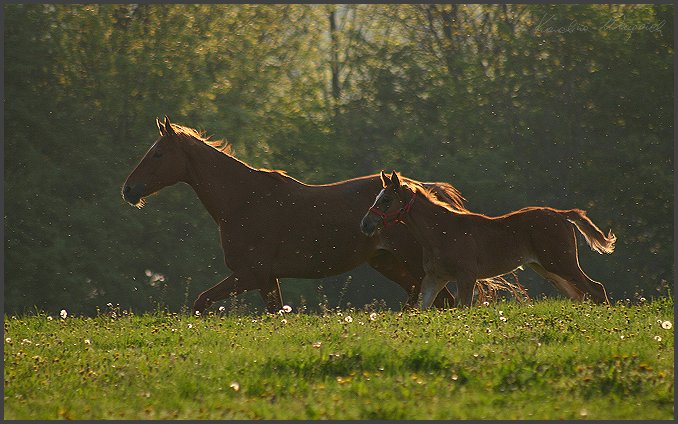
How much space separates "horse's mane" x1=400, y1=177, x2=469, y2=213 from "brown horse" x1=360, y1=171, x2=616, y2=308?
2 centimetres

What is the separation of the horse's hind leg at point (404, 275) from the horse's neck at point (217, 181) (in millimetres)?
1929

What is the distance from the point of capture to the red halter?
12844 mm

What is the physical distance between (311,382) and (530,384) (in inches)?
66.7

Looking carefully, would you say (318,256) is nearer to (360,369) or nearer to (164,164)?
(164,164)

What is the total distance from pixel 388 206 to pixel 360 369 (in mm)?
4575

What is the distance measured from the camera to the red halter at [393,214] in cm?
1284

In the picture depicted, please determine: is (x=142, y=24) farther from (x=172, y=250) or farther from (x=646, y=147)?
(x=646, y=147)

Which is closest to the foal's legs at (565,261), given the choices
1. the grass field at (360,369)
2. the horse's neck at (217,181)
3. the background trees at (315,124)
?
the grass field at (360,369)

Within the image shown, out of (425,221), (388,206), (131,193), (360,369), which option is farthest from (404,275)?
(360,369)

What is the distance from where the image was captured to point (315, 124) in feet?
110

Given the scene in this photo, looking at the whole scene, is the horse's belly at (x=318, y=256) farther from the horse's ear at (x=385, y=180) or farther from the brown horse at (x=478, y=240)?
the horse's ear at (x=385, y=180)

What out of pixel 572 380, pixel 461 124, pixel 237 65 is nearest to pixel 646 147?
pixel 461 124

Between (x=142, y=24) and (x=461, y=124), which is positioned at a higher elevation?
(x=142, y=24)

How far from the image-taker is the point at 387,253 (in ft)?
46.1
